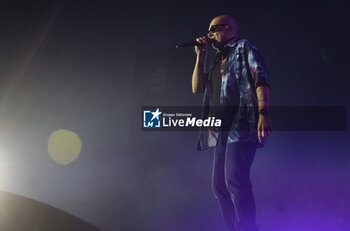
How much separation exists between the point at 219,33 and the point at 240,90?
0.52 m

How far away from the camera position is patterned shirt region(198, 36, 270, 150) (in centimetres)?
177

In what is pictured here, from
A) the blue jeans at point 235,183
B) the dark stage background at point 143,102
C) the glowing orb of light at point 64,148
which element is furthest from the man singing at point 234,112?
the glowing orb of light at point 64,148

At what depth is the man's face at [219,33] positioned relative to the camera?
2.13m

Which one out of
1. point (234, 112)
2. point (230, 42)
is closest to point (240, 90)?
point (234, 112)

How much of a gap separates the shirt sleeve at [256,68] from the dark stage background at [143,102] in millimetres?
799

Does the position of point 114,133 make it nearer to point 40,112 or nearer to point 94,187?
point 94,187

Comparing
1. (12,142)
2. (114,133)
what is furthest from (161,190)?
(12,142)

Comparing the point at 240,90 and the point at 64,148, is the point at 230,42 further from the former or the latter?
the point at 64,148

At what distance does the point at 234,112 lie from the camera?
189cm

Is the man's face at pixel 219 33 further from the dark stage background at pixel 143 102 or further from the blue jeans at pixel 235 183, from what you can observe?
the blue jeans at pixel 235 183

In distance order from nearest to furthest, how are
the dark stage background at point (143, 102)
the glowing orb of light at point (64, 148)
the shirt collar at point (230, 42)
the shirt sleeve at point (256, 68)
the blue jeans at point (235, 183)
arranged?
1. the blue jeans at point (235, 183)
2. the shirt sleeve at point (256, 68)
3. the shirt collar at point (230, 42)
4. the dark stage background at point (143, 102)
5. the glowing orb of light at point (64, 148)

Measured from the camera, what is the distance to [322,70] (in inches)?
112

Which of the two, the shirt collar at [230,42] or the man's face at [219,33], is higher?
the man's face at [219,33]

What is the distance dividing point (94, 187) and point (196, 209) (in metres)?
1.74
